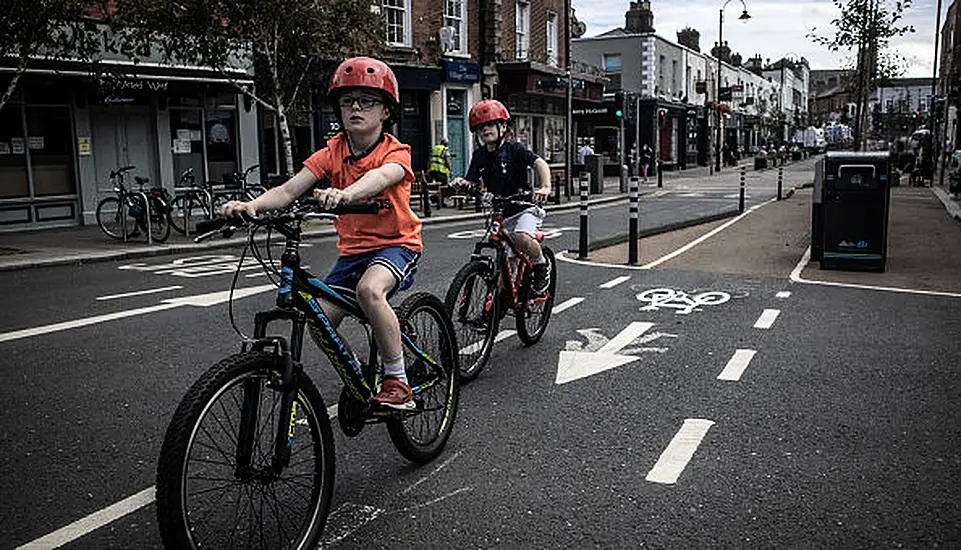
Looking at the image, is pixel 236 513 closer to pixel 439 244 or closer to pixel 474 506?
pixel 474 506

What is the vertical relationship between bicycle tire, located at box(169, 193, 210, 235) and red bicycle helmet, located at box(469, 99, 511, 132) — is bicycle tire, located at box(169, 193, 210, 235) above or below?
below

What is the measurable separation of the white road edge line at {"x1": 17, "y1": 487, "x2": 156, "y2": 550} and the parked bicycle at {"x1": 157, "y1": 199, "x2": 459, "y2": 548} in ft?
2.76

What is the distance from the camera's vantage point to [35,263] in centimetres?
1225

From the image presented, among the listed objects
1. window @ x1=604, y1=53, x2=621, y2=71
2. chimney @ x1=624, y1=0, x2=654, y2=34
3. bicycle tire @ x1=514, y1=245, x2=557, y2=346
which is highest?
chimney @ x1=624, y1=0, x2=654, y2=34

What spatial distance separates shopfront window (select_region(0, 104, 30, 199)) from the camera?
55.0ft

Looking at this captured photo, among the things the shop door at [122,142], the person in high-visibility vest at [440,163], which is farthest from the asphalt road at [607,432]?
the person in high-visibility vest at [440,163]

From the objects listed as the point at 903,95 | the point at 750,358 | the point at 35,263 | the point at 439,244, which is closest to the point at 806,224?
the point at 439,244

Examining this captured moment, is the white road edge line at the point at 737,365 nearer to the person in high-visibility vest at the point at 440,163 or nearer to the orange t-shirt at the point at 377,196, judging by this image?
the orange t-shirt at the point at 377,196

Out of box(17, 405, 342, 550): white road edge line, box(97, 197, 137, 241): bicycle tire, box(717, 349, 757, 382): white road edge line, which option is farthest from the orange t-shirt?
box(97, 197, 137, 241): bicycle tire

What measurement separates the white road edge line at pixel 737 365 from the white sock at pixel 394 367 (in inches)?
117

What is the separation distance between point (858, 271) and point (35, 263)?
11.3 m

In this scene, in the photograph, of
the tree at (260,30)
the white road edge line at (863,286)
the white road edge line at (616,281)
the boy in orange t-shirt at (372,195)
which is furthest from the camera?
the tree at (260,30)

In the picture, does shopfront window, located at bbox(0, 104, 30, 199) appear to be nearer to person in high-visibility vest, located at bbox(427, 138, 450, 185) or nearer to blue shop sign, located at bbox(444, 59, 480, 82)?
person in high-visibility vest, located at bbox(427, 138, 450, 185)

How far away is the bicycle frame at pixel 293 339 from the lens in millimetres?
3180
